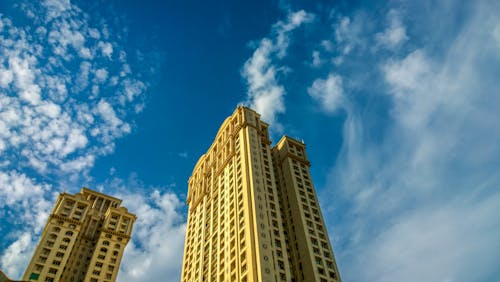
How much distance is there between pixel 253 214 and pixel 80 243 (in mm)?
58246

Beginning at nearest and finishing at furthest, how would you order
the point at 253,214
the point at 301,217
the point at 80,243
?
1. the point at 253,214
2. the point at 301,217
3. the point at 80,243

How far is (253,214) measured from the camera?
63.2 m

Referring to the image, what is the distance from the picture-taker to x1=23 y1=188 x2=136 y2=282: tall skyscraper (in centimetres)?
8525

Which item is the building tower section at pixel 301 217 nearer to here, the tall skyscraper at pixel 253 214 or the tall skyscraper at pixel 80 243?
the tall skyscraper at pixel 253 214

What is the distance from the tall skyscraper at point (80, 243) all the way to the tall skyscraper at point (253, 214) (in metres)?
22.1

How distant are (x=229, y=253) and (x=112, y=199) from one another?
6857 cm

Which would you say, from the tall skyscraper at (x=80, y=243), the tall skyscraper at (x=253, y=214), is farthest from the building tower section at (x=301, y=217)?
the tall skyscraper at (x=80, y=243)

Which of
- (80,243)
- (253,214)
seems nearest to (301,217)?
(253,214)

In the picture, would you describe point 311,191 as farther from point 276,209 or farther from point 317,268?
point 317,268

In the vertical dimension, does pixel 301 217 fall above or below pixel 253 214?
above

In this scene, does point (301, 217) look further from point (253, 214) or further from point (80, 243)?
point (80, 243)

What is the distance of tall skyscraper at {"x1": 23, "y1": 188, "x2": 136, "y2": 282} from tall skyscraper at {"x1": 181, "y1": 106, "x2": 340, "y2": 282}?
22126 mm

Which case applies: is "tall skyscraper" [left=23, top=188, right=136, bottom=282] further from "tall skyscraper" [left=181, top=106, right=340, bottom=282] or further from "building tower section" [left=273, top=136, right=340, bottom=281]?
"building tower section" [left=273, top=136, right=340, bottom=281]

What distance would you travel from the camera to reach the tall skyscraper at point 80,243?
85.2 meters
